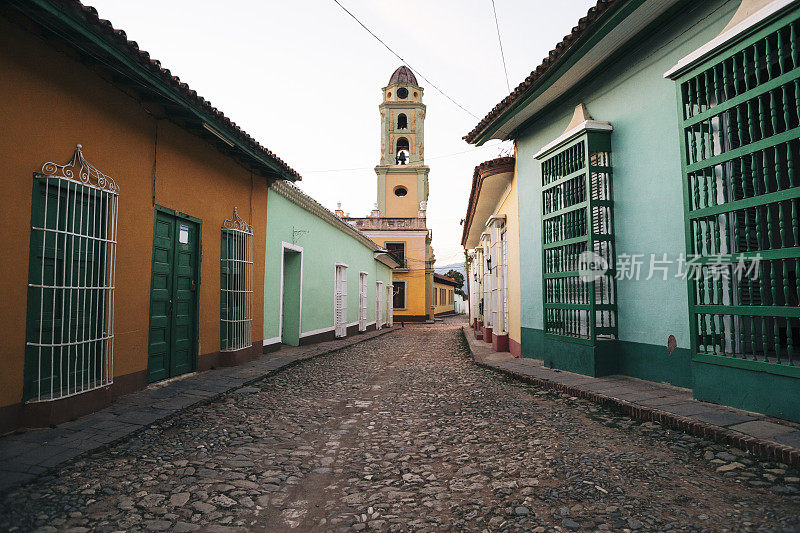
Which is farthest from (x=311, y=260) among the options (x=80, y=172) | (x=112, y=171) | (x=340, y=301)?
(x=80, y=172)

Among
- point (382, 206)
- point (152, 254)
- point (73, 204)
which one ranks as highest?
point (382, 206)

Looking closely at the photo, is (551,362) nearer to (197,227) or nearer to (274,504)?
(274,504)

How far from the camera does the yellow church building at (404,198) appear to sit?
1053 inches

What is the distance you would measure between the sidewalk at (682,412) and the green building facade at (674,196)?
0.19 metres

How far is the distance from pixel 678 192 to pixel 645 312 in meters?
1.44

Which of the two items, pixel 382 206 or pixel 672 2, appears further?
pixel 382 206

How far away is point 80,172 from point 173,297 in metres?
2.17

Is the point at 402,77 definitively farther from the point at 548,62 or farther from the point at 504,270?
the point at 548,62

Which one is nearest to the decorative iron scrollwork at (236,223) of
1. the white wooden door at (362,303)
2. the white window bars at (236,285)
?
the white window bars at (236,285)

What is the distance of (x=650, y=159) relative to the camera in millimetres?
5281

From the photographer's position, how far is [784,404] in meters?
3.48

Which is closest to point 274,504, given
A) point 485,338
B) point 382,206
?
point 485,338

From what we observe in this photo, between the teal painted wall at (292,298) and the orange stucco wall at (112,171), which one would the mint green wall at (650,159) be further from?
the teal painted wall at (292,298)

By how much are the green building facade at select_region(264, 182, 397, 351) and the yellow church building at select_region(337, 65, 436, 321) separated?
359 inches
